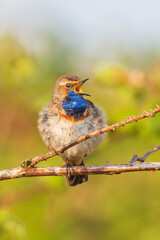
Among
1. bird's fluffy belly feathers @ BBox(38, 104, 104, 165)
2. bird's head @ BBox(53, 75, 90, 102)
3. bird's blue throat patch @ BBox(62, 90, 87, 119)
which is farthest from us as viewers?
bird's head @ BBox(53, 75, 90, 102)

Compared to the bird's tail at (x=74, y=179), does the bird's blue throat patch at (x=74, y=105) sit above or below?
above

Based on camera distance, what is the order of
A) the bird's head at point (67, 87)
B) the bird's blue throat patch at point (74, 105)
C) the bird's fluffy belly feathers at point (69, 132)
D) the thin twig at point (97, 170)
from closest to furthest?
the thin twig at point (97, 170) < the bird's fluffy belly feathers at point (69, 132) < the bird's blue throat patch at point (74, 105) < the bird's head at point (67, 87)

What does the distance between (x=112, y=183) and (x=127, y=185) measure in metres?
0.24

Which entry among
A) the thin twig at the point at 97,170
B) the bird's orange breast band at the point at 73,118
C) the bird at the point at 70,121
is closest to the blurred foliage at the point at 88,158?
the bird at the point at 70,121

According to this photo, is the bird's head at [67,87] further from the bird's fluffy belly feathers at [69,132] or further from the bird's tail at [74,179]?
the bird's tail at [74,179]

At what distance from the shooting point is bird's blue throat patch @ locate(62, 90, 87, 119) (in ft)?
15.8

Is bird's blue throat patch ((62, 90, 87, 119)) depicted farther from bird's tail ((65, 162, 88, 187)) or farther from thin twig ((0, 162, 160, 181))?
thin twig ((0, 162, 160, 181))

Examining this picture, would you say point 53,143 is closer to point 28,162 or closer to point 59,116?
point 59,116

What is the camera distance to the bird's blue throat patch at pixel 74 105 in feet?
15.8

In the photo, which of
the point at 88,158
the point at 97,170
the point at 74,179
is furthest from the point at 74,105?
the point at 97,170

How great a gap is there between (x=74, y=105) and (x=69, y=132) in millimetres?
374

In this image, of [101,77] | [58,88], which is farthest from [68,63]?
[101,77]

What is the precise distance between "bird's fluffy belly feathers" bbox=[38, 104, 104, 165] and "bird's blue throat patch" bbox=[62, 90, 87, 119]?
0.33 ft

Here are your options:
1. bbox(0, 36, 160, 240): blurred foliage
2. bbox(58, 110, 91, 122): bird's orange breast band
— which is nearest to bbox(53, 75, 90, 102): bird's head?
bbox(0, 36, 160, 240): blurred foliage
